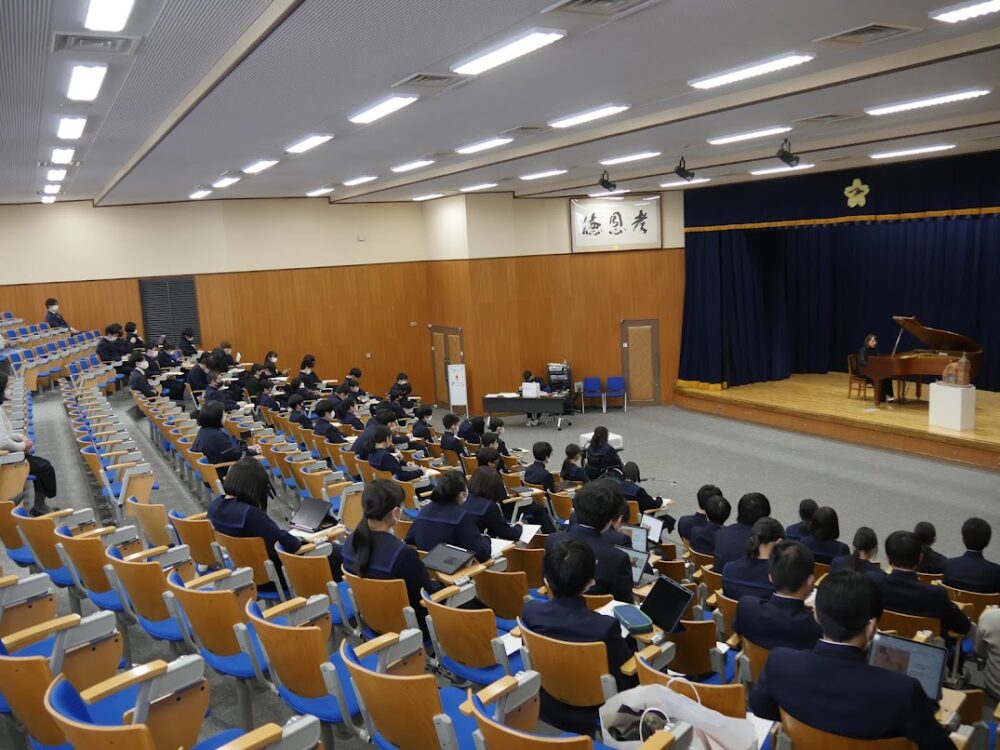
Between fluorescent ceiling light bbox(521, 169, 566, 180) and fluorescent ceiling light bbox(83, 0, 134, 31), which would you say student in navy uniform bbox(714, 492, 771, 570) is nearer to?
fluorescent ceiling light bbox(83, 0, 134, 31)

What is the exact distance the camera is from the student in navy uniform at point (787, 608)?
11.5 feet

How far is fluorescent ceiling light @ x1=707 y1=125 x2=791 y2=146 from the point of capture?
30.5 feet

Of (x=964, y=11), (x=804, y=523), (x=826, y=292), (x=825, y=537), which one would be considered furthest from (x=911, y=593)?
(x=826, y=292)

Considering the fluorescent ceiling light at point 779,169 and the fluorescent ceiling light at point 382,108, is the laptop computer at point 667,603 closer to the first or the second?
the fluorescent ceiling light at point 382,108

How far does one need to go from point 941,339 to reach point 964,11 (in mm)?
9434

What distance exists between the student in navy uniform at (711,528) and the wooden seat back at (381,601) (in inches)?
109

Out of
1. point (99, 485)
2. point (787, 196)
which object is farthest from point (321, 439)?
point (787, 196)

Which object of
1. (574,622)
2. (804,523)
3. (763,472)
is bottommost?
(763,472)

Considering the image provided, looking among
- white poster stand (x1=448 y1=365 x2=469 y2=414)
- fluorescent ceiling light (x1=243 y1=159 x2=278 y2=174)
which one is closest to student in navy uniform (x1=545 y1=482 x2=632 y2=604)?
fluorescent ceiling light (x1=243 y1=159 x2=278 y2=174)

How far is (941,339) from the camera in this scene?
13242 mm

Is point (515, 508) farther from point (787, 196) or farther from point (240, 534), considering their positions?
point (787, 196)

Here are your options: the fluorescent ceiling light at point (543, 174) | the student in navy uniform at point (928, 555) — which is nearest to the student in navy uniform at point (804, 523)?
the student in navy uniform at point (928, 555)

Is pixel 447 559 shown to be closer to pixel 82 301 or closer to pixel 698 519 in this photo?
pixel 698 519

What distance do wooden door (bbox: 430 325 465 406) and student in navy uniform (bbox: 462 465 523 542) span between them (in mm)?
11256
